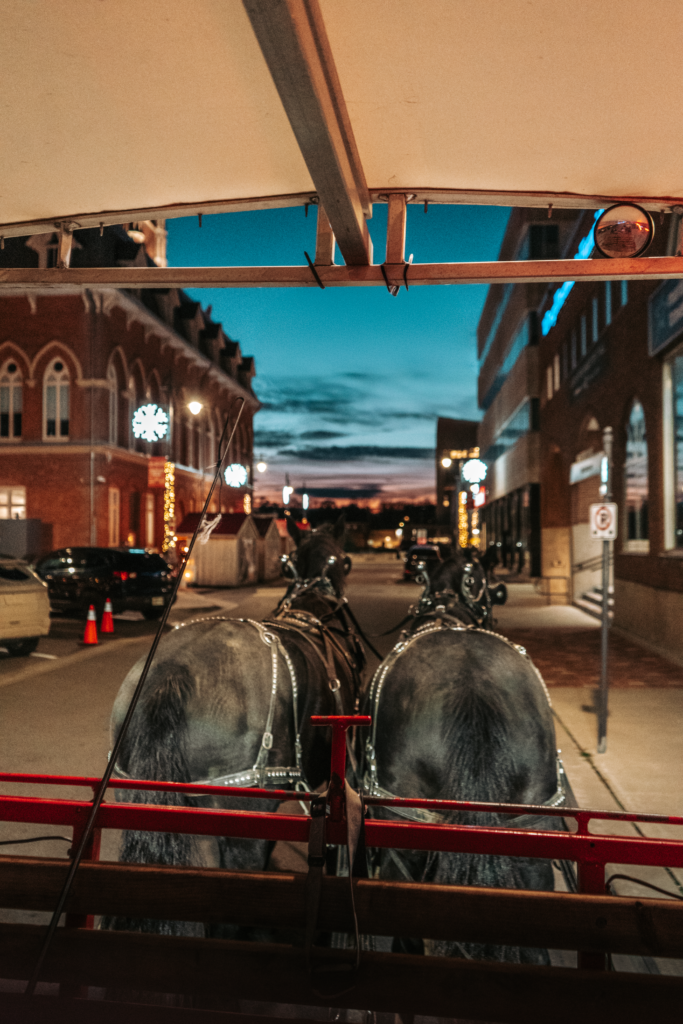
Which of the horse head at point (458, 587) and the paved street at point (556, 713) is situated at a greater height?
the horse head at point (458, 587)

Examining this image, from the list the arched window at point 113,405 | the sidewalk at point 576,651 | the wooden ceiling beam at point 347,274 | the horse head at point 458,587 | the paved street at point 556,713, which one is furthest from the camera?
the arched window at point 113,405

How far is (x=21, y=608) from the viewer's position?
11.4 metres

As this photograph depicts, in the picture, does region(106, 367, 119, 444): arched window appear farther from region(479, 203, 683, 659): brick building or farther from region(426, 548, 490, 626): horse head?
region(426, 548, 490, 626): horse head

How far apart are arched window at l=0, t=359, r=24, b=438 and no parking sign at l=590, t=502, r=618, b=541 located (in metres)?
26.8

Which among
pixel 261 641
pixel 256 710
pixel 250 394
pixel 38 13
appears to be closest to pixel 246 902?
pixel 256 710

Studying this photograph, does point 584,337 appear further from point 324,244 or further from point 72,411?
point 72,411

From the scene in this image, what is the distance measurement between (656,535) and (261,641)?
11.3 meters

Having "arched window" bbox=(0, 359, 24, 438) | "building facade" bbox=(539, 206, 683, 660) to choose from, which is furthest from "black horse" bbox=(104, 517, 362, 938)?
"arched window" bbox=(0, 359, 24, 438)

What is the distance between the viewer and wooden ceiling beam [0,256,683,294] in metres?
3.07

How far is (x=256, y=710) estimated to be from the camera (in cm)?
342

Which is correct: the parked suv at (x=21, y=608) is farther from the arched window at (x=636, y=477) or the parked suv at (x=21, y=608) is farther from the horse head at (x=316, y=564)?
the arched window at (x=636, y=477)

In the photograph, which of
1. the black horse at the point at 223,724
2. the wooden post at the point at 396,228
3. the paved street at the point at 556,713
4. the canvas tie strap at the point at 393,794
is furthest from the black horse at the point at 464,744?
the wooden post at the point at 396,228

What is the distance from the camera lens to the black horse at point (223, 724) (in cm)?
311

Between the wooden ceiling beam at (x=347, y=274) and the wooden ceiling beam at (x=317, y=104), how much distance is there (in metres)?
0.16
